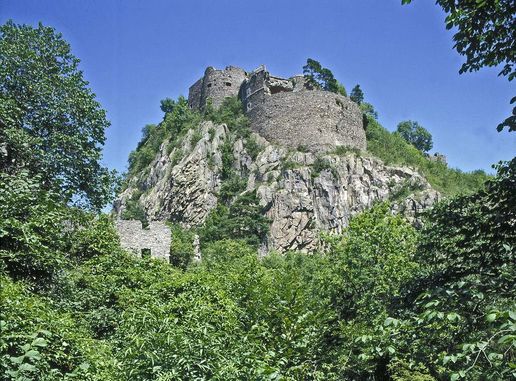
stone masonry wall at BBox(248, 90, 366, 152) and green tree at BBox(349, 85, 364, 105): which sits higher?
green tree at BBox(349, 85, 364, 105)

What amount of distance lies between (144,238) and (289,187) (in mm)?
18809

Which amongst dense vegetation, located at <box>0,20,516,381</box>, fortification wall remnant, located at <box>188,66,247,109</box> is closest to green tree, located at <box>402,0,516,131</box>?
dense vegetation, located at <box>0,20,516,381</box>

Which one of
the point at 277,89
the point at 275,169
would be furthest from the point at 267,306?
the point at 277,89

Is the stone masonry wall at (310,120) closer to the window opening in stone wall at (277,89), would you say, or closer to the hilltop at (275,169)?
the hilltop at (275,169)

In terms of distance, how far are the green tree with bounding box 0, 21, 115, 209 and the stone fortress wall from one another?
29.7m

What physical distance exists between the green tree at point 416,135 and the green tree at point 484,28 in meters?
56.4

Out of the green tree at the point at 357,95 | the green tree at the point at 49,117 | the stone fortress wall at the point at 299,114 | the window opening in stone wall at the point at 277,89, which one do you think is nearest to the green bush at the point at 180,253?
the green tree at the point at 49,117

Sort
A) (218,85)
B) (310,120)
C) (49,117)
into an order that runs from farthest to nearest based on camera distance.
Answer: (218,85) < (310,120) < (49,117)

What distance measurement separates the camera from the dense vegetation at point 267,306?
4.63 meters

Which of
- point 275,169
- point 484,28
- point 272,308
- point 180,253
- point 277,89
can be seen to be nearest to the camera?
point 484,28

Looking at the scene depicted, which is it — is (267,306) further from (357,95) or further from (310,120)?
(357,95)

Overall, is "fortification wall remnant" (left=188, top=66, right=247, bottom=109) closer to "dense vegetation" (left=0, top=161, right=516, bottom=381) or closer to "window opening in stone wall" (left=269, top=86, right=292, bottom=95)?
"window opening in stone wall" (left=269, top=86, right=292, bottom=95)

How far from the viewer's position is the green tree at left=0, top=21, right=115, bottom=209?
11.6 m

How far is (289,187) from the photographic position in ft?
124
